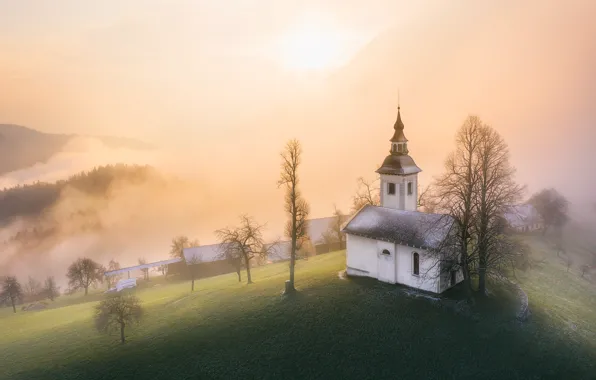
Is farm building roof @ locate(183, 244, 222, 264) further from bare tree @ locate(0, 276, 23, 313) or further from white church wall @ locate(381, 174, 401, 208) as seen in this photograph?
white church wall @ locate(381, 174, 401, 208)

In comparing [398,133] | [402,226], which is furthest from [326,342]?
[398,133]

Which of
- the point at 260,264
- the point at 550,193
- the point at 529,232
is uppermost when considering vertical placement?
the point at 550,193

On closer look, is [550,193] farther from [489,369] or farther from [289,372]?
[289,372]

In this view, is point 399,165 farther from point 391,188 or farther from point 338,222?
point 338,222

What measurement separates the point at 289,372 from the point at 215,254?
124 feet

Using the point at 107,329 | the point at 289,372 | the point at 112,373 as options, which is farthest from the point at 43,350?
the point at 289,372

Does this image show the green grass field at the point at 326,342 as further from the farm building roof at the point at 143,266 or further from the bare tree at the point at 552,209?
the farm building roof at the point at 143,266

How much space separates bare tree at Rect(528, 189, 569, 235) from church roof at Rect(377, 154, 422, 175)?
2936cm

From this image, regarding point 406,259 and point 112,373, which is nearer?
point 112,373

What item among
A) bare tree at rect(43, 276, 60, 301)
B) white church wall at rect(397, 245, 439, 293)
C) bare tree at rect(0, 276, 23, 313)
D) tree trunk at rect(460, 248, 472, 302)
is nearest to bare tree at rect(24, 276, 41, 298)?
bare tree at rect(43, 276, 60, 301)

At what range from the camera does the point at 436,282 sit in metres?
30.1

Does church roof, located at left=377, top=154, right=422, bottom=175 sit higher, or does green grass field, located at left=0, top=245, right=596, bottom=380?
church roof, located at left=377, top=154, right=422, bottom=175

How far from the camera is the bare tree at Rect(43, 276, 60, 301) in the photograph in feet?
198

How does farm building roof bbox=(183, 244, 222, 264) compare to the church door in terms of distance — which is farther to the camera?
farm building roof bbox=(183, 244, 222, 264)
